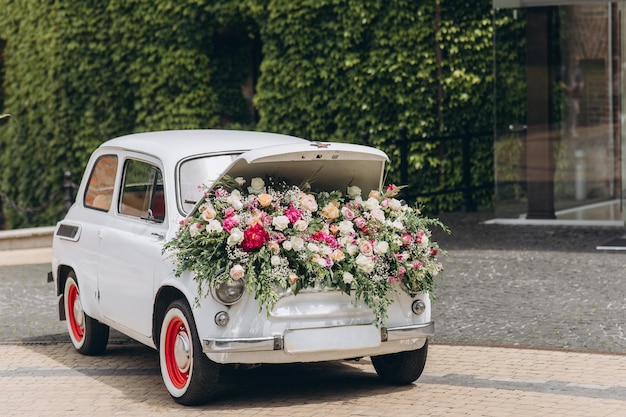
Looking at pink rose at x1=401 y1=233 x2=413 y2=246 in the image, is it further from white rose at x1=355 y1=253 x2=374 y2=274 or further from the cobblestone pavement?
the cobblestone pavement

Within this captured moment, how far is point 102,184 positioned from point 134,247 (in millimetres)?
1212

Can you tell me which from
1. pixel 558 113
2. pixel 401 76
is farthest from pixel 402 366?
pixel 401 76

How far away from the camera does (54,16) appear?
2183 cm

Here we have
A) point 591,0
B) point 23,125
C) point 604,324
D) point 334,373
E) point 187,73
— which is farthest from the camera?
point 23,125

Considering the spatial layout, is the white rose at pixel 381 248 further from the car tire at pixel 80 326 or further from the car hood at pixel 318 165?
the car tire at pixel 80 326

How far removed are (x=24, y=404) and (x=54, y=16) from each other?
48.7 feet

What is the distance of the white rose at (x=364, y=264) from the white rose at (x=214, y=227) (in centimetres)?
85

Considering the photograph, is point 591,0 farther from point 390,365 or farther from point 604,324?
point 390,365

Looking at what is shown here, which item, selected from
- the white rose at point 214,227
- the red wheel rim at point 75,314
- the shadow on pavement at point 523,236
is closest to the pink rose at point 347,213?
the white rose at point 214,227

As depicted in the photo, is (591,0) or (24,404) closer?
(24,404)

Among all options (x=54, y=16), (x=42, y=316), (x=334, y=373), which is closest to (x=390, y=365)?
(x=334, y=373)

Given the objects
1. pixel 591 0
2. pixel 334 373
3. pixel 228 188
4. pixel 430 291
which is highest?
pixel 591 0

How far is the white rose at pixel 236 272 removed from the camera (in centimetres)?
733

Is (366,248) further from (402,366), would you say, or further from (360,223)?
(402,366)
